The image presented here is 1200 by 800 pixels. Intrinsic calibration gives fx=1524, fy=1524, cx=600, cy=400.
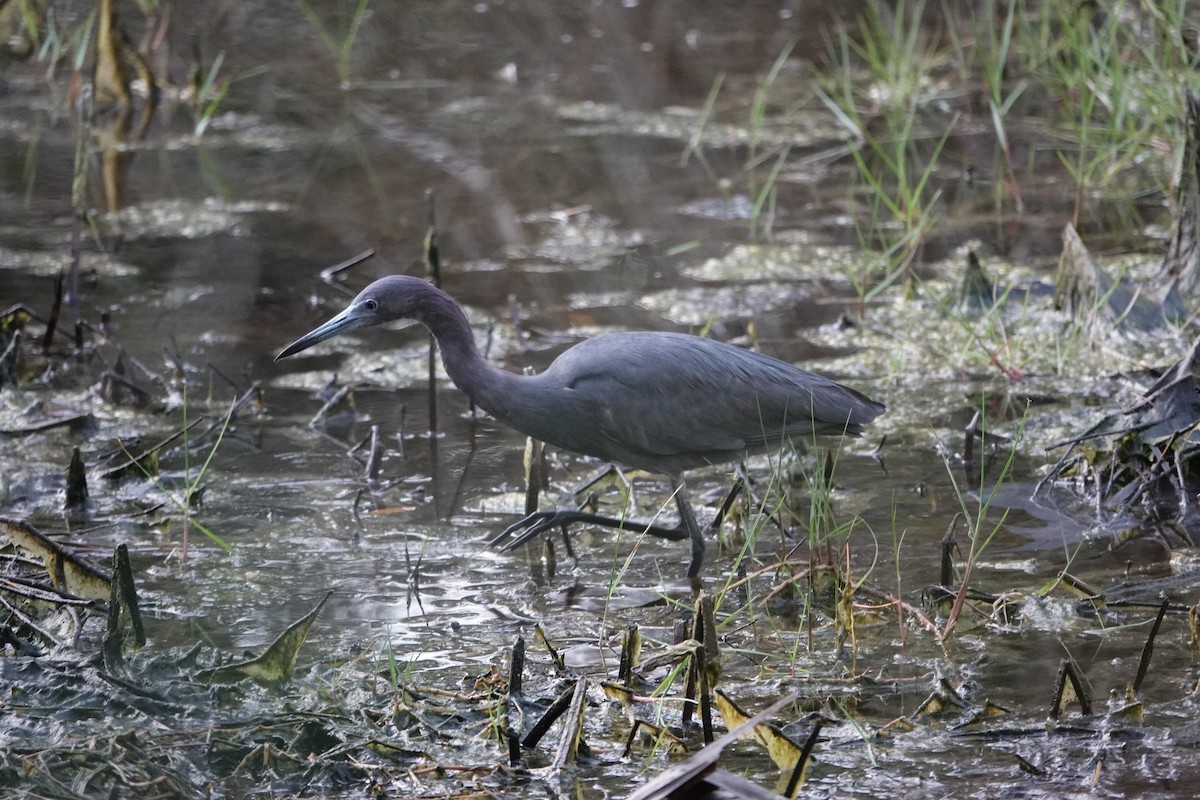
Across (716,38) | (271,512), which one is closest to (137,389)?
(271,512)

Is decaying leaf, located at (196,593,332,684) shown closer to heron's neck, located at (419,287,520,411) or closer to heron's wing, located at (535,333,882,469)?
heron's neck, located at (419,287,520,411)

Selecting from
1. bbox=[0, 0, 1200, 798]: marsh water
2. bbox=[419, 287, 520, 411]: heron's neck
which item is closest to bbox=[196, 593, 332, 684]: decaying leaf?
bbox=[0, 0, 1200, 798]: marsh water

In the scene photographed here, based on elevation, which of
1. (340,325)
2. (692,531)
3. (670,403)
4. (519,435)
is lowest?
(519,435)

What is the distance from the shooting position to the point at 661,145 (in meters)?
8.60

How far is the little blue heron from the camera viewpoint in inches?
165

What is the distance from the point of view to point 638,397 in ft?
14.0

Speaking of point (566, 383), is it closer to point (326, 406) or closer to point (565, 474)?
point (565, 474)

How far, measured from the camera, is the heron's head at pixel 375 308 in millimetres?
4098

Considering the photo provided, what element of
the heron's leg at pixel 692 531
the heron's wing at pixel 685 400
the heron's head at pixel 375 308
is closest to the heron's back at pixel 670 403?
the heron's wing at pixel 685 400

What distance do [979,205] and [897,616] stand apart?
Answer: 4.20 m

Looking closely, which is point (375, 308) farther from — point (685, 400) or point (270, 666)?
point (270, 666)

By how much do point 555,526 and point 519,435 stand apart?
107 cm

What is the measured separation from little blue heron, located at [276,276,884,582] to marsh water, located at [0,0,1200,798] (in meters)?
0.20

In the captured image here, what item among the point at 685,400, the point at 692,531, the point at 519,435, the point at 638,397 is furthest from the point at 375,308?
the point at 519,435
